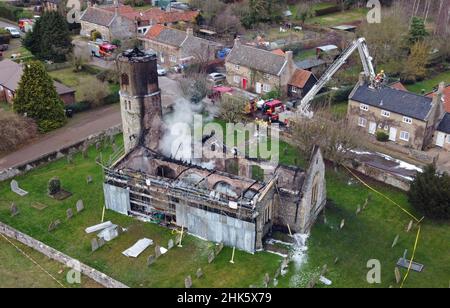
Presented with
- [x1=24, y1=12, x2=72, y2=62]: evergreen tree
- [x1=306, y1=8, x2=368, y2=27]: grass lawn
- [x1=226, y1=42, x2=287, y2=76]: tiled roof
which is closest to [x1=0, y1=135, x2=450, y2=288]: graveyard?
[x1=226, y1=42, x2=287, y2=76]: tiled roof

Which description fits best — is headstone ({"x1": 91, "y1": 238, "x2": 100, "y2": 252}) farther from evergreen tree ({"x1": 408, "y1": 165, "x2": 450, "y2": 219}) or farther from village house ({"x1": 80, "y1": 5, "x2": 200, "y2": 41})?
village house ({"x1": 80, "y1": 5, "x2": 200, "y2": 41})

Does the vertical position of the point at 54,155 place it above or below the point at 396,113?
below

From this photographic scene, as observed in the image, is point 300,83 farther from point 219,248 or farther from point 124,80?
point 219,248

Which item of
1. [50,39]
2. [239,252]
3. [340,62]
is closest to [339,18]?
[340,62]

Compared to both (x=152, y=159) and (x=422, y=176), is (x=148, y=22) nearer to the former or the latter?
(x=152, y=159)

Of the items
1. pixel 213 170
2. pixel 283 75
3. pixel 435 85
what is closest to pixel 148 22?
pixel 283 75

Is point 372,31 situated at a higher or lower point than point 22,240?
higher

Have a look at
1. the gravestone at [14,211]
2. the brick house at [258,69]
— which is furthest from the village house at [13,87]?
the gravestone at [14,211]
